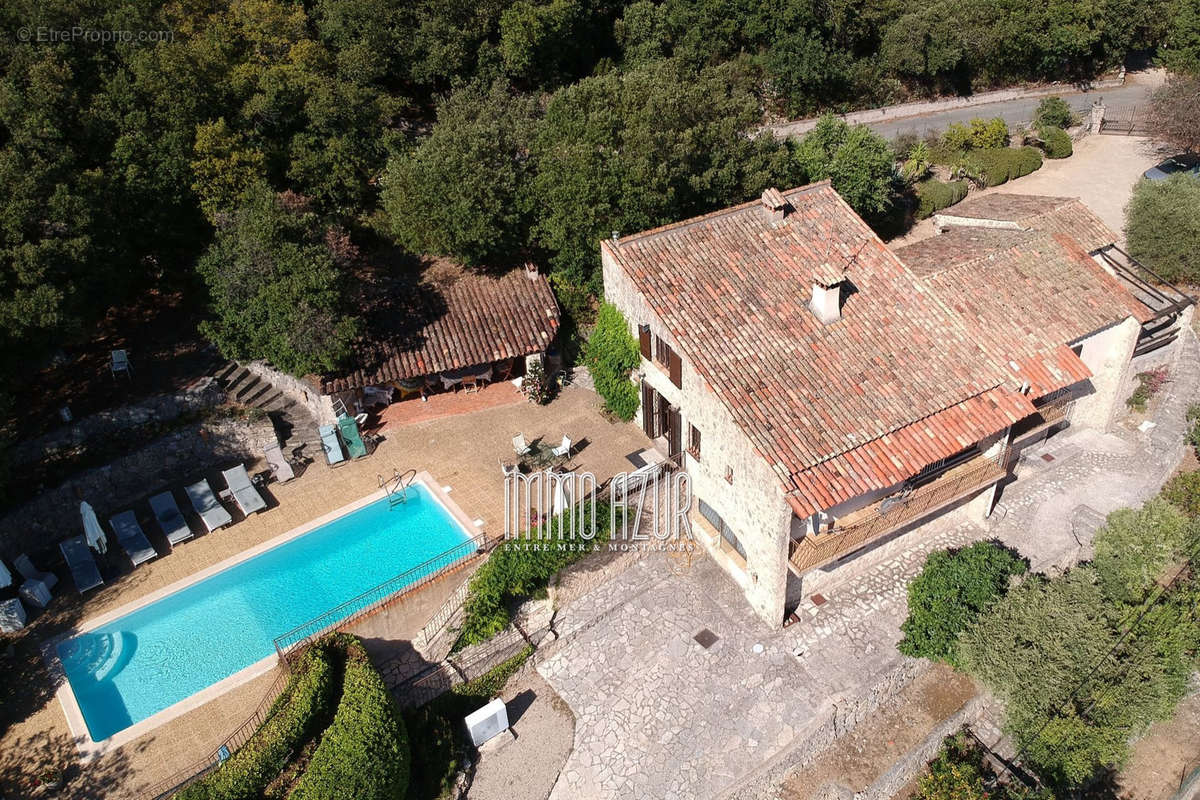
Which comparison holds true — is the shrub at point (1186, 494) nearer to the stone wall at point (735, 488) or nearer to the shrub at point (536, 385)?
the stone wall at point (735, 488)

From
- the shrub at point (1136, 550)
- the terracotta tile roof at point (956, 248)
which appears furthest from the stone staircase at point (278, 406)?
the shrub at point (1136, 550)

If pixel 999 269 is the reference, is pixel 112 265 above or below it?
above

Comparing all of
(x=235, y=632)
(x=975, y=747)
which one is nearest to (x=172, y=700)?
(x=235, y=632)

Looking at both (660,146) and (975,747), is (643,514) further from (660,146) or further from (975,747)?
(660,146)

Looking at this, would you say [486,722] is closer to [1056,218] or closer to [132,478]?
[132,478]

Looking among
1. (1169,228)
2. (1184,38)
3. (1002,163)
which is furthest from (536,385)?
(1184,38)

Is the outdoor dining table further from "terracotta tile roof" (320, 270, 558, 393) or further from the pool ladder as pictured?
the pool ladder
